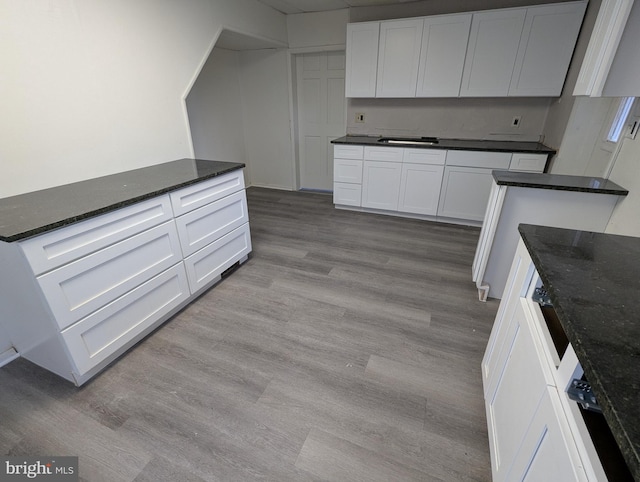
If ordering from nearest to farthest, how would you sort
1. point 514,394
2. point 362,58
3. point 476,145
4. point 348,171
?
point 514,394
point 476,145
point 362,58
point 348,171

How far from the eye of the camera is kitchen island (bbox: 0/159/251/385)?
1.34 metres

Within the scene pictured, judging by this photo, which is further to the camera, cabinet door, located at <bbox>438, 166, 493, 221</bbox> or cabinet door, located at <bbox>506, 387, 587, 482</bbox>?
cabinet door, located at <bbox>438, 166, 493, 221</bbox>

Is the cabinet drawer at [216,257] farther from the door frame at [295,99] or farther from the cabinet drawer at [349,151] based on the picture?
the door frame at [295,99]

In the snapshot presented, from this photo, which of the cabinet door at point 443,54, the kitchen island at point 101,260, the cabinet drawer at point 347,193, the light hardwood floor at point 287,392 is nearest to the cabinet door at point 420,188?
the cabinet drawer at point 347,193

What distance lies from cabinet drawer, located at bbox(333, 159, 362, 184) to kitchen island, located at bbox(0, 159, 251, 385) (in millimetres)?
1897

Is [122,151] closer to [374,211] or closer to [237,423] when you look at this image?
[237,423]

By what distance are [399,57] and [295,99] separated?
65.1 inches

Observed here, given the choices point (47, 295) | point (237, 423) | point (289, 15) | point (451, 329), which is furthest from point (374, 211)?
point (47, 295)

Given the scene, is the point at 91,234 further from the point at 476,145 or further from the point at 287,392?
the point at 476,145

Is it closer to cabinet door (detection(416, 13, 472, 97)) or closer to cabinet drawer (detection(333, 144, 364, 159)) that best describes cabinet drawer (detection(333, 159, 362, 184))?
cabinet drawer (detection(333, 144, 364, 159))

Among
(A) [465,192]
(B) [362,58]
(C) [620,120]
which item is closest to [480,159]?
(A) [465,192]

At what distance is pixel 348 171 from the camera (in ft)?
12.6

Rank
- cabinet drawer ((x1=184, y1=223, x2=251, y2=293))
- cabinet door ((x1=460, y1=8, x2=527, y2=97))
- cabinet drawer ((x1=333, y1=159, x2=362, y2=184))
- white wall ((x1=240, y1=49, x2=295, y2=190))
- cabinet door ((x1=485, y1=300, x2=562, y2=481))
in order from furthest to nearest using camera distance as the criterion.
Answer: white wall ((x1=240, y1=49, x2=295, y2=190)), cabinet drawer ((x1=333, y1=159, x2=362, y2=184)), cabinet door ((x1=460, y1=8, x2=527, y2=97)), cabinet drawer ((x1=184, y1=223, x2=251, y2=293)), cabinet door ((x1=485, y1=300, x2=562, y2=481))

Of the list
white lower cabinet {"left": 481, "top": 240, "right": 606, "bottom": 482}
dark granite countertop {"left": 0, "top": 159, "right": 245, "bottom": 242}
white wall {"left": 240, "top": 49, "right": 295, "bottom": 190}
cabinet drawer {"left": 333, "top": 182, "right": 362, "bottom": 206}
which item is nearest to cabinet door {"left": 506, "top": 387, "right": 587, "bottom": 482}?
white lower cabinet {"left": 481, "top": 240, "right": 606, "bottom": 482}
